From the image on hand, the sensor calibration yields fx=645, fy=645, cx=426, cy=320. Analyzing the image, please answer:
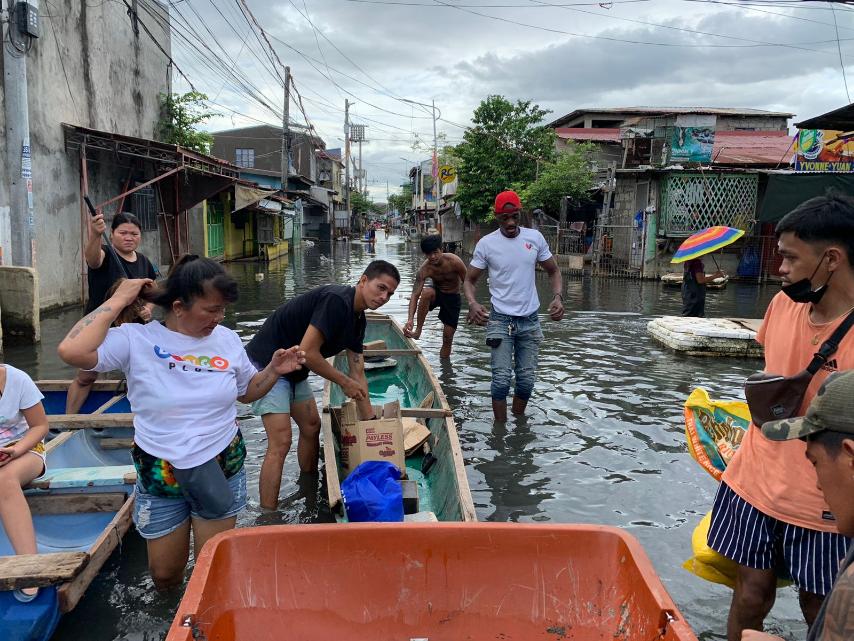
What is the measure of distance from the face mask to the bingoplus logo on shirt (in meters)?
2.40

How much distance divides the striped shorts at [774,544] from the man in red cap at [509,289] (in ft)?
11.2

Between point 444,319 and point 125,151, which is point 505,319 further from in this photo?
point 125,151

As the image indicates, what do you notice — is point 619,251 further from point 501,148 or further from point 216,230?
point 216,230

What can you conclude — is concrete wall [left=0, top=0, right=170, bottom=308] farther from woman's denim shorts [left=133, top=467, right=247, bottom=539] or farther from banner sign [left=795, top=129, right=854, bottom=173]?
banner sign [left=795, top=129, right=854, bottom=173]

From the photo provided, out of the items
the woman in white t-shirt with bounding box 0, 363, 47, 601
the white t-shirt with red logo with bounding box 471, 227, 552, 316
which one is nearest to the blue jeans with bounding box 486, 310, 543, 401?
the white t-shirt with red logo with bounding box 471, 227, 552, 316

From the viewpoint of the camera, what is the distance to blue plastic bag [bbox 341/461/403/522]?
3.79 meters

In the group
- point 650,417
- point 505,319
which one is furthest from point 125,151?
point 650,417

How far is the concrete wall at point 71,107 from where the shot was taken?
470 inches

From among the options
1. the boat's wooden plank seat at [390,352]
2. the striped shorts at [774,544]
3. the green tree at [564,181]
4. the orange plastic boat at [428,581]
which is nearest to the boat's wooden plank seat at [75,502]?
the orange plastic boat at [428,581]

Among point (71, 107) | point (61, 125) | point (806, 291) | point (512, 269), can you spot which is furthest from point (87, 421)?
point (71, 107)

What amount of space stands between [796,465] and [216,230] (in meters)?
25.1

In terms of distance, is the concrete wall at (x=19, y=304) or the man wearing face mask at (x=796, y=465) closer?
the man wearing face mask at (x=796, y=465)

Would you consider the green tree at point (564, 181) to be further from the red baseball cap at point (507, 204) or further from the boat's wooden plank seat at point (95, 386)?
the boat's wooden plank seat at point (95, 386)

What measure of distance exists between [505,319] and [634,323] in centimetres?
789
